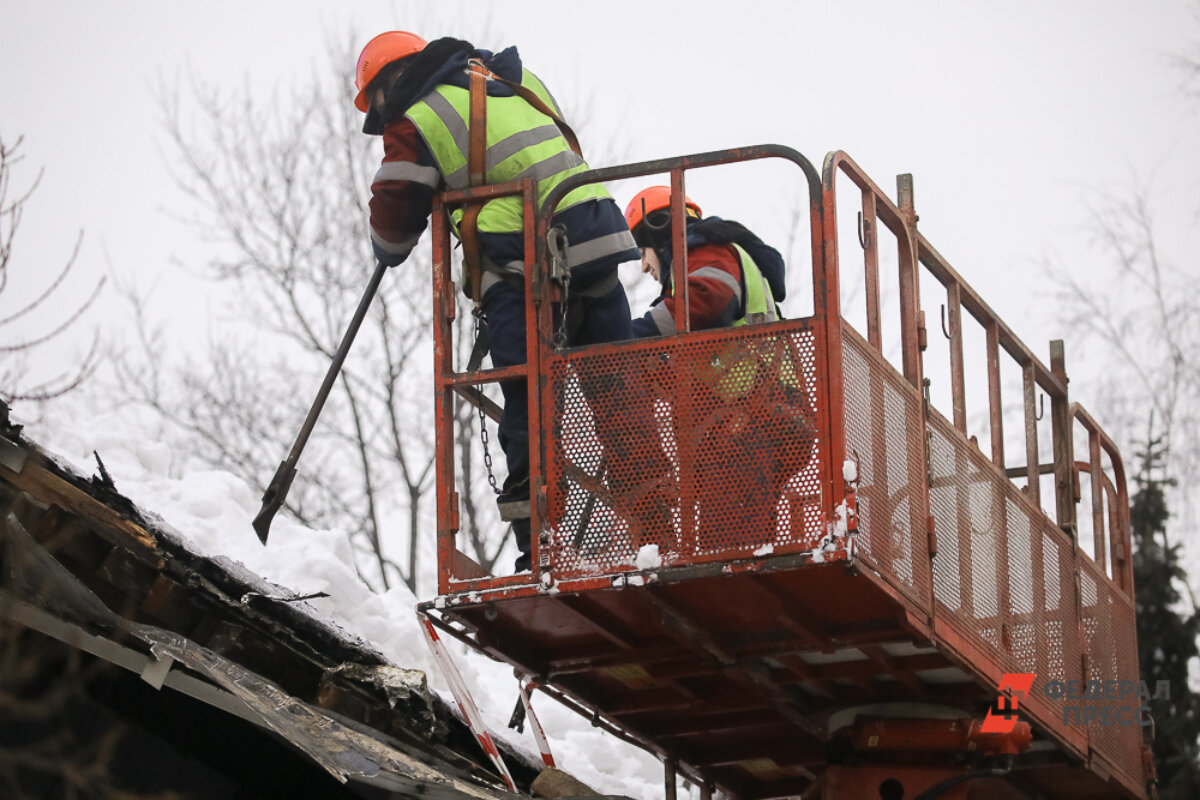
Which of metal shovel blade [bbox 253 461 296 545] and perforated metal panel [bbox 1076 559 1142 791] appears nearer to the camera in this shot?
metal shovel blade [bbox 253 461 296 545]

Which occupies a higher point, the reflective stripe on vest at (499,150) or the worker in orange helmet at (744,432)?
the reflective stripe on vest at (499,150)

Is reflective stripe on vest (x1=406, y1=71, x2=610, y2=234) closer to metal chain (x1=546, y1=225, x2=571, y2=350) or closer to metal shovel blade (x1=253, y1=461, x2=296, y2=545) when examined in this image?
metal chain (x1=546, y1=225, x2=571, y2=350)

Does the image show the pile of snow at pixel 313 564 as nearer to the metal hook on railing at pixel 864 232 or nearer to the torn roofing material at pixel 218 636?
the torn roofing material at pixel 218 636

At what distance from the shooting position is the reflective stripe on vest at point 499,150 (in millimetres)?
8359

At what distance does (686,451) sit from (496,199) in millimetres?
1576

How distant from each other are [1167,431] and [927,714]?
1708cm

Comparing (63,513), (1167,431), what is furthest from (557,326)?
(1167,431)

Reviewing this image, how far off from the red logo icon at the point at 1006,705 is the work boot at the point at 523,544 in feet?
7.88

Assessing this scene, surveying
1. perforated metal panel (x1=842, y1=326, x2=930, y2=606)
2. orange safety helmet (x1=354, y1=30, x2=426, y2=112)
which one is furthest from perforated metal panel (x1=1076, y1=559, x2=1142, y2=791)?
orange safety helmet (x1=354, y1=30, x2=426, y2=112)

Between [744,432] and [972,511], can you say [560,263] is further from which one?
[972,511]

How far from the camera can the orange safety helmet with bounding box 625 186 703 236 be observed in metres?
9.22

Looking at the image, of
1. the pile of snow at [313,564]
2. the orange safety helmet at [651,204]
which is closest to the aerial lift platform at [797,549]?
the orange safety helmet at [651,204]

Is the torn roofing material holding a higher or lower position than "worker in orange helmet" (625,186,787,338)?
lower

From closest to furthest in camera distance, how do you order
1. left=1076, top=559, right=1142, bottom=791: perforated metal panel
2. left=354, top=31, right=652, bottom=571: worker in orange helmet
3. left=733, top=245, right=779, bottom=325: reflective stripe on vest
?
left=354, top=31, right=652, bottom=571: worker in orange helmet < left=733, top=245, right=779, bottom=325: reflective stripe on vest < left=1076, top=559, right=1142, bottom=791: perforated metal panel
